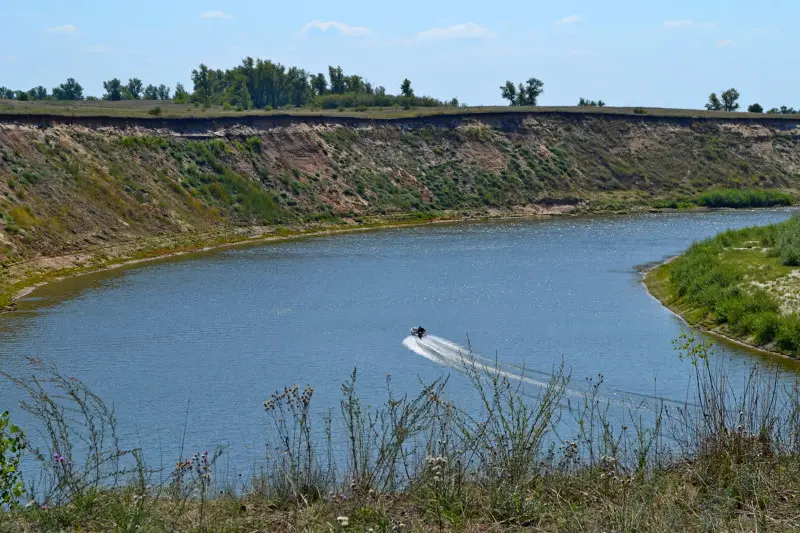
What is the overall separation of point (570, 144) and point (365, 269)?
71.4 m

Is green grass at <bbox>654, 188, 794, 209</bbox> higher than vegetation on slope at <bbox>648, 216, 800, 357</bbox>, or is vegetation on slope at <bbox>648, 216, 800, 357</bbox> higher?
vegetation on slope at <bbox>648, 216, 800, 357</bbox>

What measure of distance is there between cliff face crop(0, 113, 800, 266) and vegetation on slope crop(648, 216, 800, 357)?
38.0 metres

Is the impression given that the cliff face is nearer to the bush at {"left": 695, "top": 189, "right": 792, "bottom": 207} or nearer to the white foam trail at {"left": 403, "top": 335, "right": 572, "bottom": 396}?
the bush at {"left": 695, "top": 189, "right": 792, "bottom": 207}

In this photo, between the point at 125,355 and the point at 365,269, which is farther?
the point at 365,269

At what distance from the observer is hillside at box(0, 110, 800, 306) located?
7275 cm

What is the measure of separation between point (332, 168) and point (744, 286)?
66.5 m

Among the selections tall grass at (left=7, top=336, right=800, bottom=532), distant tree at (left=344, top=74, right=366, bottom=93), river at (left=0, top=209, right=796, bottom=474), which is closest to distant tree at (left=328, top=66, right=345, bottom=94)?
distant tree at (left=344, top=74, right=366, bottom=93)

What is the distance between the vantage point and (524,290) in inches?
2063

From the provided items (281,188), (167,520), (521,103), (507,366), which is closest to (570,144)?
(281,188)

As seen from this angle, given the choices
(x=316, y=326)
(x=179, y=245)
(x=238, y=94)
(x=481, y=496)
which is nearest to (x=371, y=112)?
(x=238, y=94)

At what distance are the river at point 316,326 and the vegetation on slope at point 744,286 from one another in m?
1.33

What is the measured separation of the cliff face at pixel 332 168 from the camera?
74.8 m

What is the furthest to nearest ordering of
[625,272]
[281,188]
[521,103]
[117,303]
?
[521,103], [281,188], [625,272], [117,303]

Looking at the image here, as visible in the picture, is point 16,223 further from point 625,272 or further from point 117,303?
point 625,272
